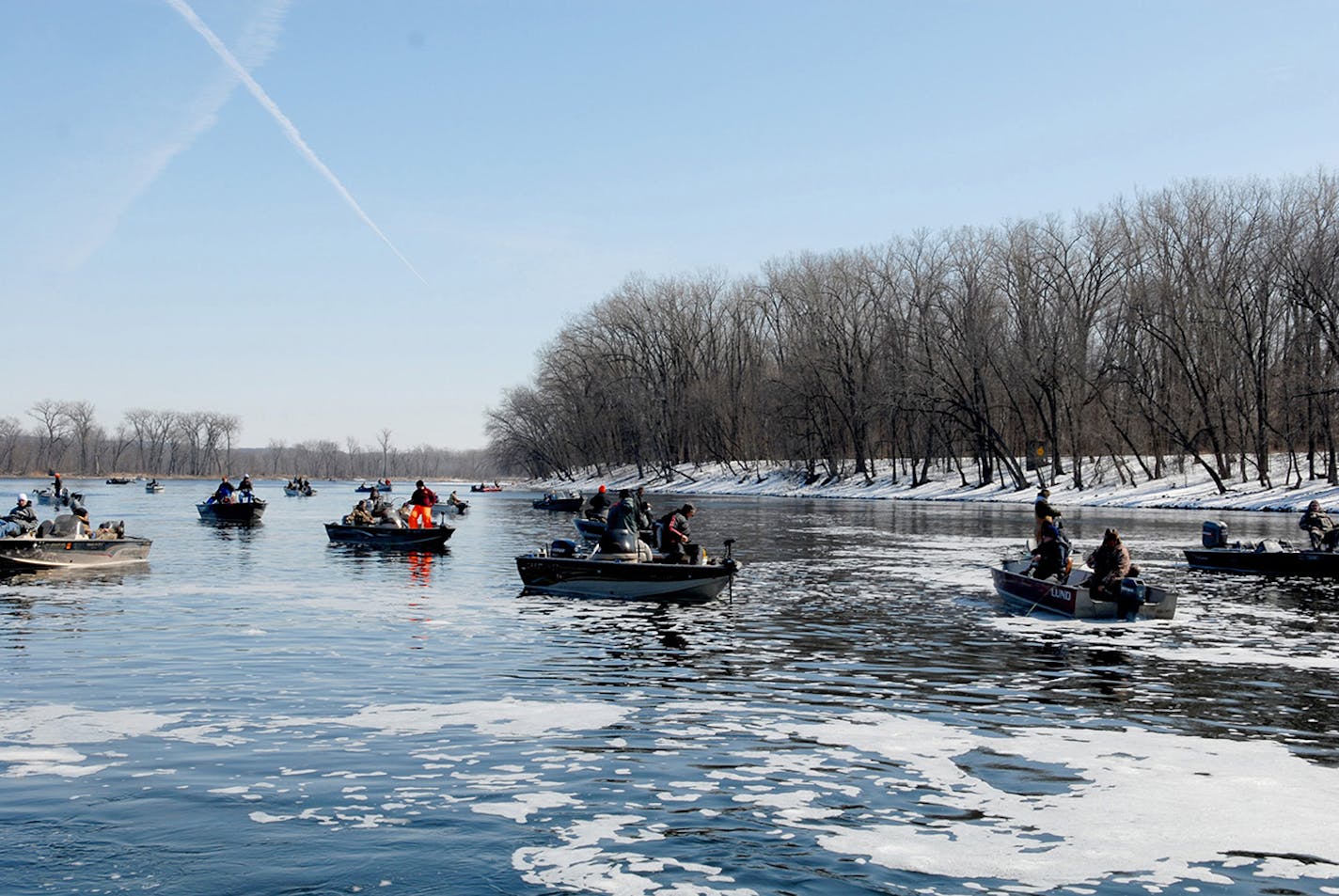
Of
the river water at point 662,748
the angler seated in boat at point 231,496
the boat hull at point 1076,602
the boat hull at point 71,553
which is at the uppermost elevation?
the angler seated in boat at point 231,496

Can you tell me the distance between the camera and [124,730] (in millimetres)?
11828

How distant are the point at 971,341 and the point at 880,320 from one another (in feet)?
40.0

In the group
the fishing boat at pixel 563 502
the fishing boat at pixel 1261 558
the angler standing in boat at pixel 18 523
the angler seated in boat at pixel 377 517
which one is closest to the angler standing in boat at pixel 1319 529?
the fishing boat at pixel 1261 558

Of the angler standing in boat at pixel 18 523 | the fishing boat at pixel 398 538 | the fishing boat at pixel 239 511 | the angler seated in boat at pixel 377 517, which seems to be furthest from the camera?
the fishing boat at pixel 239 511

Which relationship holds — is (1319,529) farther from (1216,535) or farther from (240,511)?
(240,511)

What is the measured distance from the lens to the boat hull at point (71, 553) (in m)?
28.4

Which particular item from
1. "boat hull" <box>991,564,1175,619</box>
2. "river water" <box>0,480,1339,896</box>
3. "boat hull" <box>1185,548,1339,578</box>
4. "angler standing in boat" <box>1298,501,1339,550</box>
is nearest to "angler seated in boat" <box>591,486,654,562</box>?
"river water" <box>0,480,1339,896</box>

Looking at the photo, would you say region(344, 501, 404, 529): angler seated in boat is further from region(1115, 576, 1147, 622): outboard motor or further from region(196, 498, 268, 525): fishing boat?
region(1115, 576, 1147, 622): outboard motor

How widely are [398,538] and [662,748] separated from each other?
98.0 feet

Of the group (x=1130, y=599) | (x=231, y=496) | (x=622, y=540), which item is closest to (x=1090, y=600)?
(x=1130, y=599)

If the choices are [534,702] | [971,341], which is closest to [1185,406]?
[971,341]

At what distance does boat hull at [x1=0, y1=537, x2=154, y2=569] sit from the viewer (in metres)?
28.4

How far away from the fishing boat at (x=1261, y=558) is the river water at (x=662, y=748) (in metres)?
6.12

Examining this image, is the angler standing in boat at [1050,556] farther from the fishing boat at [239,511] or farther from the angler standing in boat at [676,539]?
the fishing boat at [239,511]
